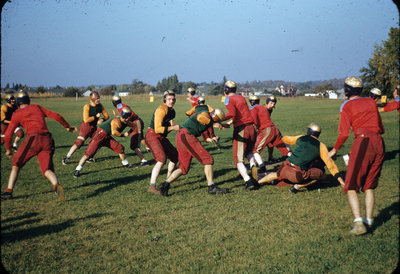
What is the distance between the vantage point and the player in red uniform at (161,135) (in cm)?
735

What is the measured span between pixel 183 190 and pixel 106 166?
159 inches

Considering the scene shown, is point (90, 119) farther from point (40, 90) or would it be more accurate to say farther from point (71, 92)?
point (71, 92)

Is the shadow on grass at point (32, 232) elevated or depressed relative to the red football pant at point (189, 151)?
depressed

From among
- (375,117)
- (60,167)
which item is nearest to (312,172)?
(375,117)

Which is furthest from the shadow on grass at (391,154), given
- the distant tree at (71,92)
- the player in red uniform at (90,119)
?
the distant tree at (71,92)

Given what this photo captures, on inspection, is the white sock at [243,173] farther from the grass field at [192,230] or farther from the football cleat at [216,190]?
the football cleat at [216,190]

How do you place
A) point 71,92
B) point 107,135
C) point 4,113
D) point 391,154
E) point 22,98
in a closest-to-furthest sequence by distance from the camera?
point 22,98, point 107,135, point 391,154, point 4,113, point 71,92

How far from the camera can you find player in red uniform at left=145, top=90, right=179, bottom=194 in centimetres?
735

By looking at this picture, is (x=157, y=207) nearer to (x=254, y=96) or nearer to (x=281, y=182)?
(x=281, y=182)

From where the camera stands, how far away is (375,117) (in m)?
4.88

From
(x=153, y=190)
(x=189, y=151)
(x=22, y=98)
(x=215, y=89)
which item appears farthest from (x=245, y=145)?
(x=215, y=89)

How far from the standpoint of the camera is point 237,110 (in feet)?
25.0

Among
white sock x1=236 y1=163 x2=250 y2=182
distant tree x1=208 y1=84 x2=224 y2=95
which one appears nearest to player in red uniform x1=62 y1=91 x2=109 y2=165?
white sock x1=236 y1=163 x2=250 y2=182

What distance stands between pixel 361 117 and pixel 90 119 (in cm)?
834
